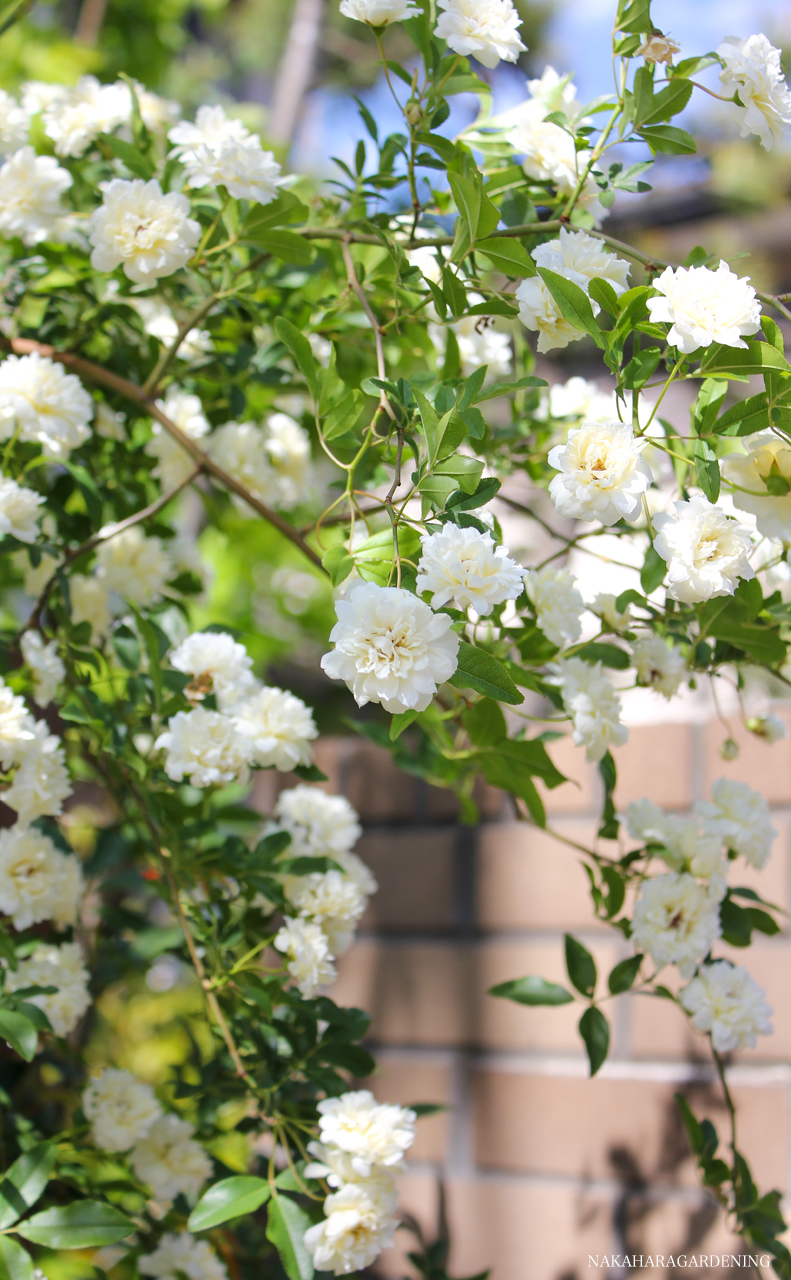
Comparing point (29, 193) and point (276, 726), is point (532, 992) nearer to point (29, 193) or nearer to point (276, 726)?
point (276, 726)

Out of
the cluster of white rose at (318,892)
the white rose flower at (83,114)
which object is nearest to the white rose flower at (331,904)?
the cluster of white rose at (318,892)

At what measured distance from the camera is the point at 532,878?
40.2 inches

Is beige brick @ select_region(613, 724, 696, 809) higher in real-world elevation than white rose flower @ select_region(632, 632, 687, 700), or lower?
lower

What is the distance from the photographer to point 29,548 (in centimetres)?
74

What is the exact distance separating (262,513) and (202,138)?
285 mm

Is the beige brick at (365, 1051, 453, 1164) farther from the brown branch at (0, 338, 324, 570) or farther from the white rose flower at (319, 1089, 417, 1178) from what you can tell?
the brown branch at (0, 338, 324, 570)

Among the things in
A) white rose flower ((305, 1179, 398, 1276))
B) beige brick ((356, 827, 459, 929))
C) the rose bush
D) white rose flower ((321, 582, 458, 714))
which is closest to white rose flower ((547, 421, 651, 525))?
the rose bush

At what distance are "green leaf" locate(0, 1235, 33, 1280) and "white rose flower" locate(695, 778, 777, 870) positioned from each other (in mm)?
538

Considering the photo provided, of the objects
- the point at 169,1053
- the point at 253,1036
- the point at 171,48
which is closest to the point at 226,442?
the point at 253,1036

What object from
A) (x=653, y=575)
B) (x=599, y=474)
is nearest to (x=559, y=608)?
(x=653, y=575)

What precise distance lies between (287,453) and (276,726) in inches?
15.5

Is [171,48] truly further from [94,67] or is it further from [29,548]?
[29,548]

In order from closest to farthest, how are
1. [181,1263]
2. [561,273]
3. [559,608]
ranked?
[561,273], [559,608], [181,1263]

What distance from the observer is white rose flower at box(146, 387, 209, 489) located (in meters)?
0.90
